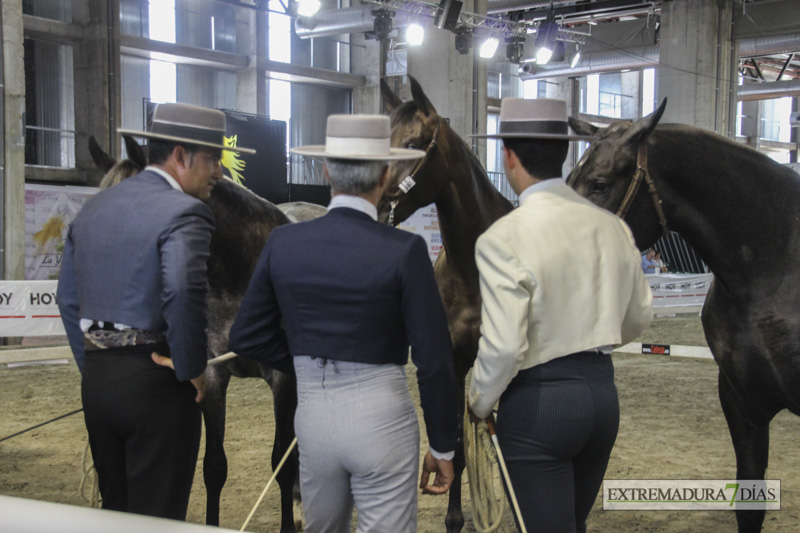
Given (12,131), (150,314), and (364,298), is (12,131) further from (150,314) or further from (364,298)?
(364,298)

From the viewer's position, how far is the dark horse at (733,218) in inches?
116

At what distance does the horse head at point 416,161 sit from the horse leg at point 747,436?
1549mm

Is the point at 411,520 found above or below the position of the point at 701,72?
below

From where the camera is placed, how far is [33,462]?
17.5 feet

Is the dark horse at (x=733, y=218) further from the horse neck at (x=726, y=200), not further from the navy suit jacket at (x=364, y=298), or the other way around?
the navy suit jacket at (x=364, y=298)

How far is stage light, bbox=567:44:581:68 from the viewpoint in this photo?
2052 cm

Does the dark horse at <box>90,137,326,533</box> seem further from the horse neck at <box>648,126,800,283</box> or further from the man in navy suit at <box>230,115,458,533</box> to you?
the horse neck at <box>648,126,800,283</box>

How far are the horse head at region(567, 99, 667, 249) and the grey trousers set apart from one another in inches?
51.0

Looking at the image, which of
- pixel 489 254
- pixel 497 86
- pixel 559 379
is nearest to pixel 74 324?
pixel 489 254

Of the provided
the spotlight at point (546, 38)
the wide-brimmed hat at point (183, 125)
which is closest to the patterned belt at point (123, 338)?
the wide-brimmed hat at point (183, 125)

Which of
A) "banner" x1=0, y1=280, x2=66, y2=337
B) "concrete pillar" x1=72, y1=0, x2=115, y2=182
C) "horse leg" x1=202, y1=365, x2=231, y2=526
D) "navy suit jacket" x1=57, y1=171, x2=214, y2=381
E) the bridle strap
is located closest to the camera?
"navy suit jacket" x1=57, y1=171, x2=214, y2=381

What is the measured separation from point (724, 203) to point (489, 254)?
1.48 meters

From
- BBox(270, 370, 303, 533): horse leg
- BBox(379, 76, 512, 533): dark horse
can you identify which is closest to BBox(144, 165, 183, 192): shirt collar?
BBox(379, 76, 512, 533): dark horse

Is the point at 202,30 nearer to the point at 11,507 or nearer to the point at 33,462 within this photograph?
the point at 33,462
